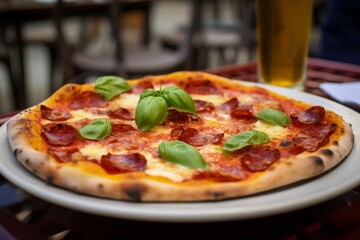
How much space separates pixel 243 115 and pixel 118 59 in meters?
1.45

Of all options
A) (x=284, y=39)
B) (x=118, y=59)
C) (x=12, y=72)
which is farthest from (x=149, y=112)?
(x=12, y=72)

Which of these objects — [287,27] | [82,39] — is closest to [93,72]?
[82,39]

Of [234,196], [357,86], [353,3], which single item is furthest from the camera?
[353,3]

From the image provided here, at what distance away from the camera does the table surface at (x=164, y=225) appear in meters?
0.54

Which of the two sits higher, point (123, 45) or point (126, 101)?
point (126, 101)

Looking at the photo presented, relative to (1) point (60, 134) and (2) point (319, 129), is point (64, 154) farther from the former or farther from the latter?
(2) point (319, 129)

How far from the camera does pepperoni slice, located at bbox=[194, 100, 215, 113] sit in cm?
83

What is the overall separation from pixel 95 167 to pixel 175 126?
19cm

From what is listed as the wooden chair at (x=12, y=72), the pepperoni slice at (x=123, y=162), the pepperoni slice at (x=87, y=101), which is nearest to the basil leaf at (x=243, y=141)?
the pepperoni slice at (x=123, y=162)

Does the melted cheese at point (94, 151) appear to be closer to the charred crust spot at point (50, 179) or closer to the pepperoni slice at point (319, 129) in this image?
the charred crust spot at point (50, 179)

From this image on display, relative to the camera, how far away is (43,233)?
55cm

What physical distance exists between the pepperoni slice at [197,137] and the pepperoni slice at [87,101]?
227 mm

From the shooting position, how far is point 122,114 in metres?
0.78

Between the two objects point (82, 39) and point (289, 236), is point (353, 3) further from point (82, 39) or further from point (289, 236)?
point (82, 39)
